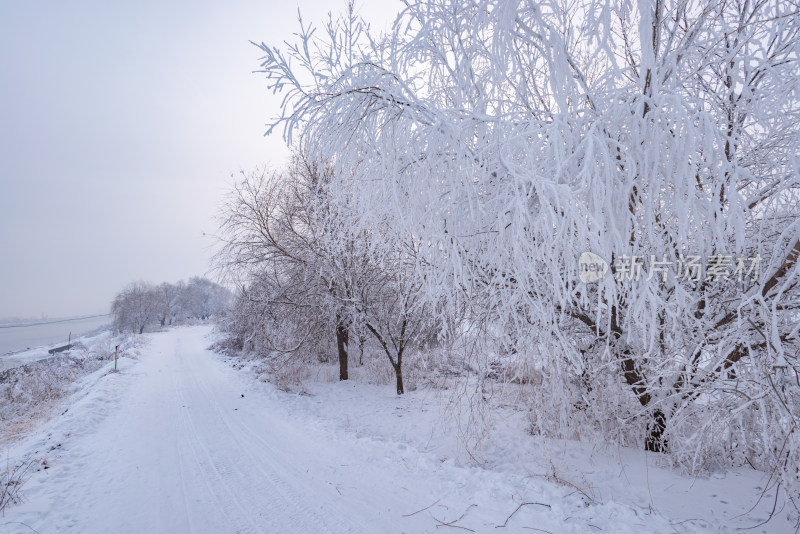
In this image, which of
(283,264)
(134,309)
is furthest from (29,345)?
(283,264)

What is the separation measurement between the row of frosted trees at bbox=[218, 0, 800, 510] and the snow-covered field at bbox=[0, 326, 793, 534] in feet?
1.86

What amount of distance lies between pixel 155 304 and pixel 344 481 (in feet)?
236

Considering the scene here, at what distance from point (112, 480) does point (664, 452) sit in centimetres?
750

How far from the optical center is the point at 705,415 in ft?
10.3

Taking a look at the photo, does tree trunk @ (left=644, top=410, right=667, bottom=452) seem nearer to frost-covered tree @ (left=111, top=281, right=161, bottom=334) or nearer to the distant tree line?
the distant tree line

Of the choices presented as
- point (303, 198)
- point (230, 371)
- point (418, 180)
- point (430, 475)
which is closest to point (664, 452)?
point (430, 475)

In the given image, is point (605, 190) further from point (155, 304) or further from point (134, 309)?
point (155, 304)

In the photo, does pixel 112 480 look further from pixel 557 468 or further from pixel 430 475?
pixel 557 468

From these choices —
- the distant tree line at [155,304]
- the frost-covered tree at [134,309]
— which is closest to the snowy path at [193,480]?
the distant tree line at [155,304]

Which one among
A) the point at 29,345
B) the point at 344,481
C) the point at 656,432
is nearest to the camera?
the point at 344,481

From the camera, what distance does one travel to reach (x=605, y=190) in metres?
2.51

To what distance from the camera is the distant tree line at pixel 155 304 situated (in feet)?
190

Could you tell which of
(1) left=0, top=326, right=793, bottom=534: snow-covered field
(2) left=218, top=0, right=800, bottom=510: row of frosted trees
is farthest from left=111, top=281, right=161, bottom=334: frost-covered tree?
(2) left=218, top=0, right=800, bottom=510: row of frosted trees

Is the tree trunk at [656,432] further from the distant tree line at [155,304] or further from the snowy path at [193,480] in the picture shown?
the distant tree line at [155,304]
